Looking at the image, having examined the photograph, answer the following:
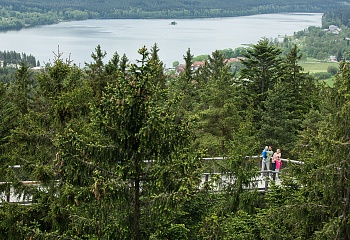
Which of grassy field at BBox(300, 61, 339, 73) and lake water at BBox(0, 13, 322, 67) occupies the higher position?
lake water at BBox(0, 13, 322, 67)

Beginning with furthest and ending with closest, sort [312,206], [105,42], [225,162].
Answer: [105,42], [225,162], [312,206]

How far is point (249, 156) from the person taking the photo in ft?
41.8

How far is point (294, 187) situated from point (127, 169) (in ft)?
15.5

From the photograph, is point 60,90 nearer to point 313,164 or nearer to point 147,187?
point 147,187

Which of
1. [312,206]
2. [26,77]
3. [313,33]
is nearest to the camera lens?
[312,206]

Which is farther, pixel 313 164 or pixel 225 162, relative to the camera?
pixel 225 162

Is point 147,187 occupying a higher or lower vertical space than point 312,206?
higher

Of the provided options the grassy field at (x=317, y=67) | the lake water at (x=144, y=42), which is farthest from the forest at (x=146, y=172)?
the grassy field at (x=317, y=67)

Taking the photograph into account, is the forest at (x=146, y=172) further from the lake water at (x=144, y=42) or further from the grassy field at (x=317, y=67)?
the grassy field at (x=317, y=67)

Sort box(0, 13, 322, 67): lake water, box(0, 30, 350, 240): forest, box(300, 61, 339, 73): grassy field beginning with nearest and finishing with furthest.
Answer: box(0, 30, 350, 240): forest, box(300, 61, 339, 73): grassy field, box(0, 13, 322, 67): lake water

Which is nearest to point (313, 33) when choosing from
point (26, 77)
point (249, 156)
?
point (26, 77)

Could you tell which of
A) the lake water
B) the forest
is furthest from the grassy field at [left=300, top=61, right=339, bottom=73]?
the forest

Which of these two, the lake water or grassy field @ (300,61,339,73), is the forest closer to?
the lake water

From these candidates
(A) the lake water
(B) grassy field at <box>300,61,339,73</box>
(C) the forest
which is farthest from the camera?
(A) the lake water
